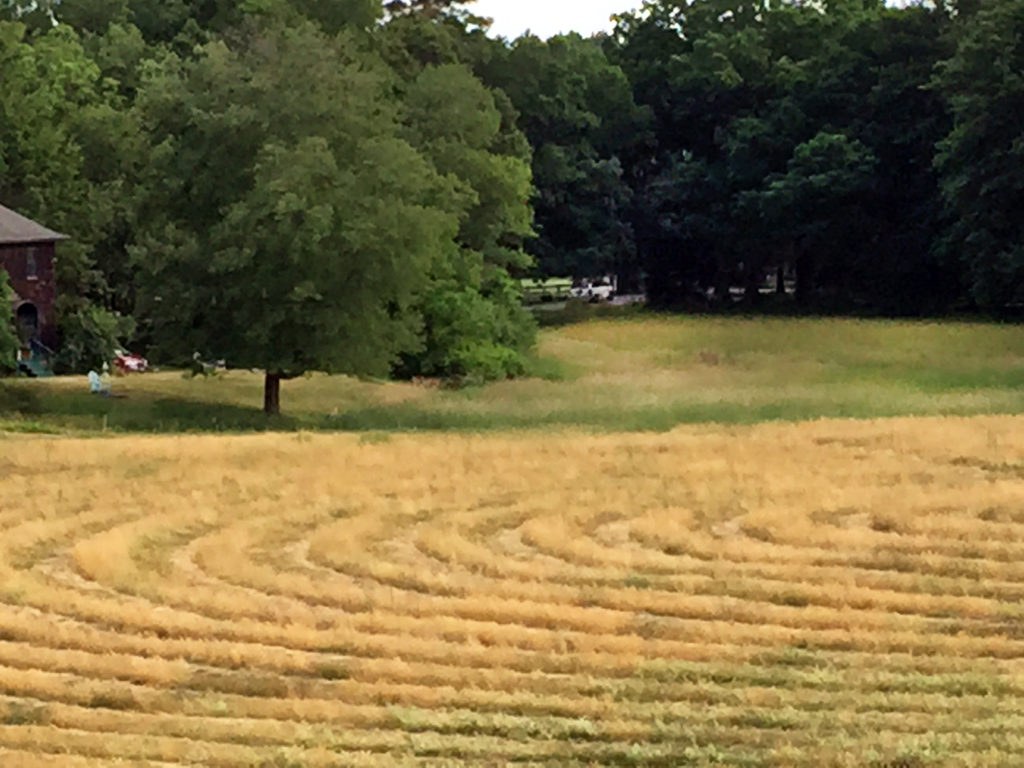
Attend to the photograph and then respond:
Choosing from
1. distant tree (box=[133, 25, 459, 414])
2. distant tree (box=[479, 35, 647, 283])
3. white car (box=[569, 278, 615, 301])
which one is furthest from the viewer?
white car (box=[569, 278, 615, 301])

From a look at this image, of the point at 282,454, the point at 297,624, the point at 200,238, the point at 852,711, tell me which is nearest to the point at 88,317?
the point at 200,238

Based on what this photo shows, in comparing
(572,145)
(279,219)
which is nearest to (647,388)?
(279,219)

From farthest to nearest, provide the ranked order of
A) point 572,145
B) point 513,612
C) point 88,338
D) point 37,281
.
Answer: point 572,145 < point 37,281 < point 88,338 < point 513,612

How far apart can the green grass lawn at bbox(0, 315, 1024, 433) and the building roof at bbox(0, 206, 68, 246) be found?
6.39 meters

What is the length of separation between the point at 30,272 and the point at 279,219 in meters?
16.3

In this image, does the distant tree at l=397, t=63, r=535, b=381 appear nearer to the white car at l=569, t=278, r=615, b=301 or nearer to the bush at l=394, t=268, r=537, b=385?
the bush at l=394, t=268, r=537, b=385

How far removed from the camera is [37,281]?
47.2 m

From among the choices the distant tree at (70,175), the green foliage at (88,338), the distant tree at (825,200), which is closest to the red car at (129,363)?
the green foliage at (88,338)

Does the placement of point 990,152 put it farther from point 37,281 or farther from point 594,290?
point 37,281

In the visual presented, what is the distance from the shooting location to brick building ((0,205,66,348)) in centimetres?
4634

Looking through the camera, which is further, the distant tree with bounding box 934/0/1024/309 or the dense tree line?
the distant tree with bounding box 934/0/1024/309

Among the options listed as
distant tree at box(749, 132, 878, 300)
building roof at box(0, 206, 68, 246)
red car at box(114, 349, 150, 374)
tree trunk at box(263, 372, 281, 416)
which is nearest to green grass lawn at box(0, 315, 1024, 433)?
tree trunk at box(263, 372, 281, 416)

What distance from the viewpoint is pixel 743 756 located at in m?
9.80

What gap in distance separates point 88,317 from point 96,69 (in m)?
13.4
